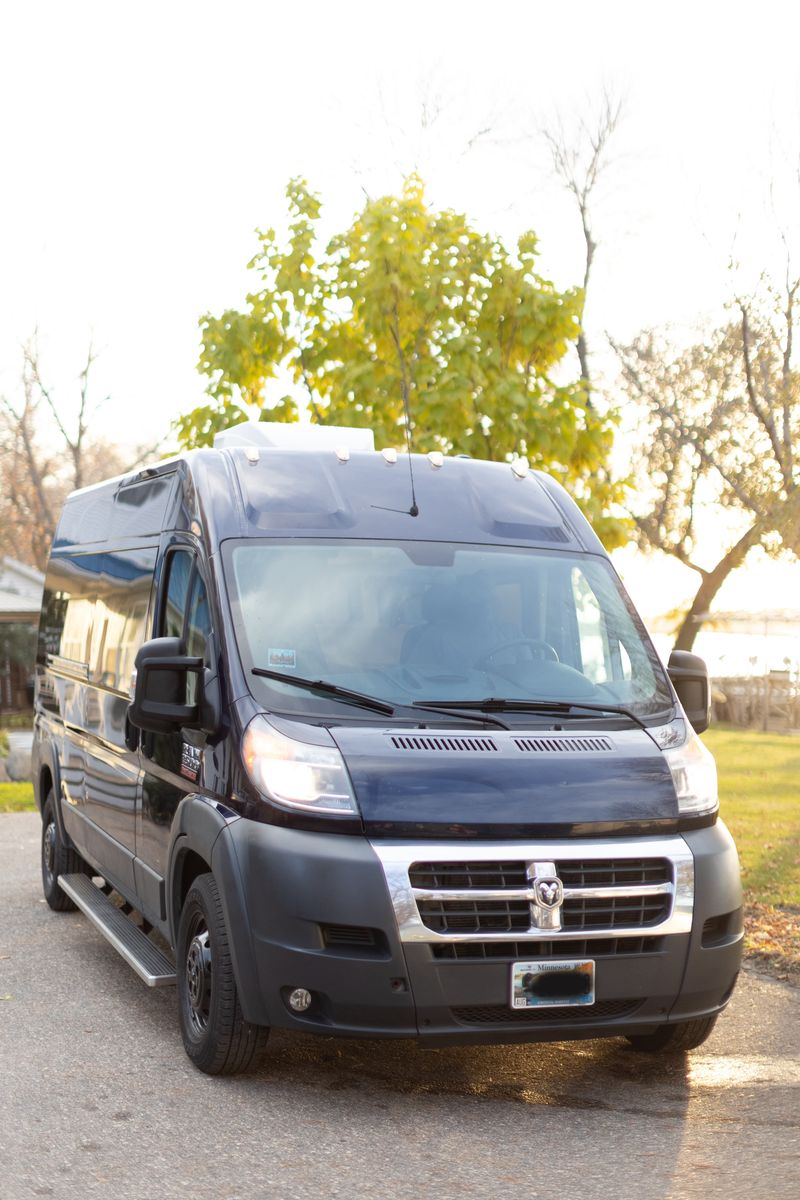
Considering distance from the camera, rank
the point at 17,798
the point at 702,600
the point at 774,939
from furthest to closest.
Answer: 1. the point at 702,600
2. the point at 17,798
3. the point at 774,939

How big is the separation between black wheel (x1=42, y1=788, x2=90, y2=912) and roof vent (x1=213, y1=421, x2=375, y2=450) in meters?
2.66

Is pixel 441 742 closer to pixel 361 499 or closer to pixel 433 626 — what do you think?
pixel 433 626

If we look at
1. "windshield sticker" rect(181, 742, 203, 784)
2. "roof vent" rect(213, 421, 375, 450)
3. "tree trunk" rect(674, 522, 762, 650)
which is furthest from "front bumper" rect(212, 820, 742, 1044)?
"tree trunk" rect(674, 522, 762, 650)

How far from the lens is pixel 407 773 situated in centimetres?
508

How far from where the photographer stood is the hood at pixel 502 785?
5027mm

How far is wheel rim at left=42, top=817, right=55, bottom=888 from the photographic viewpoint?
30.4ft

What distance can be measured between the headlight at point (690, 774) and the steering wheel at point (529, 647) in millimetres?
592

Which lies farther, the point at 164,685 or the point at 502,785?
the point at 164,685

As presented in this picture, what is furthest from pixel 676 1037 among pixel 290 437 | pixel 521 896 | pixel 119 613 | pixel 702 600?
pixel 702 600

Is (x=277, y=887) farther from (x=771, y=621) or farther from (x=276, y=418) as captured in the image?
(x=771, y=621)

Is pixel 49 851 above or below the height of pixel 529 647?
below

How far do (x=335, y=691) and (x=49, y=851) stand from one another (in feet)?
14.9

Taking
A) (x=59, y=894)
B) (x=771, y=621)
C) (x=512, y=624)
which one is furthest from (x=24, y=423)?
(x=512, y=624)

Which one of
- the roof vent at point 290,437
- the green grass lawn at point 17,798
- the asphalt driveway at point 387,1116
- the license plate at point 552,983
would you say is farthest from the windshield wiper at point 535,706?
the green grass lawn at point 17,798
